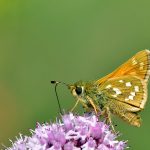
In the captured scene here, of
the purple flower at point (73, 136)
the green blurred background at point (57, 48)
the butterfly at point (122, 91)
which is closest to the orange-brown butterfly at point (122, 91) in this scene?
the butterfly at point (122, 91)

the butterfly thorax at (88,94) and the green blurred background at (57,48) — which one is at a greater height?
the butterfly thorax at (88,94)

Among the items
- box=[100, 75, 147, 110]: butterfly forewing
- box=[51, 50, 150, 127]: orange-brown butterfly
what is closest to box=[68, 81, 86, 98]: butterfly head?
box=[51, 50, 150, 127]: orange-brown butterfly

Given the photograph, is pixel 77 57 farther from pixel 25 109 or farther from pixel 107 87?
pixel 107 87

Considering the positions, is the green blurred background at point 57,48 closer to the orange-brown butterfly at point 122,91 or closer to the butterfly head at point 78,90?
the orange-brown butterfly at point 122,91

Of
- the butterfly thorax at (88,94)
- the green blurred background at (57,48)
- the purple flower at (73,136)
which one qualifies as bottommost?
the green blurred background at (57,48)

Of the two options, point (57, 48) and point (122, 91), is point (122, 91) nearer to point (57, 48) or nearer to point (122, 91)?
point (122, 91)

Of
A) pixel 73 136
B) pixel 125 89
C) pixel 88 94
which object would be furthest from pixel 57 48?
pixel 73 136

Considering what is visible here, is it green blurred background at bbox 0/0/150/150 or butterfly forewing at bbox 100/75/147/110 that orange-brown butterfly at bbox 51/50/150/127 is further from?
green blurred background at bbox 0/0/150/150

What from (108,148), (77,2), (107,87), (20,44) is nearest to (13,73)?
(20,44)
